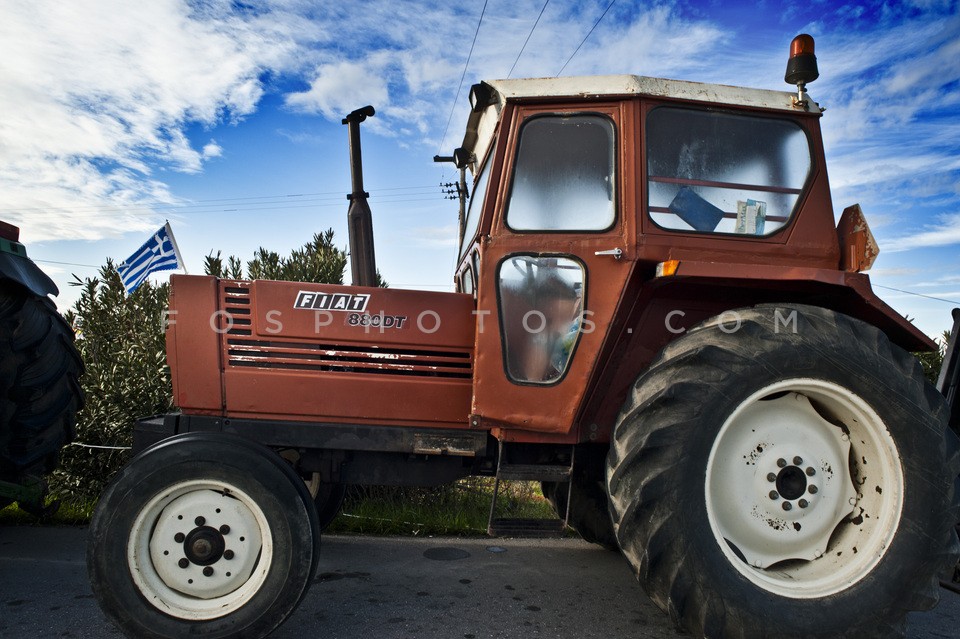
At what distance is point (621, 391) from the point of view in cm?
288

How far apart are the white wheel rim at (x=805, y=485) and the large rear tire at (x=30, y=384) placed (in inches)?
140

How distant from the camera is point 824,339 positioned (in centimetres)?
250

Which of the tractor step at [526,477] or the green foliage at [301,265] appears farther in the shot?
the green foliage at [301,265]

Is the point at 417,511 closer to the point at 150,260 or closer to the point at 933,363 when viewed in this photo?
the point at 150,260

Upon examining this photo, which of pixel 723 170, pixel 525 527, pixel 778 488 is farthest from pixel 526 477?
pixel 723 170

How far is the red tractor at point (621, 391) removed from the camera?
2432 millimetres

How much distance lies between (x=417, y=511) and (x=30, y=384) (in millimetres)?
2532

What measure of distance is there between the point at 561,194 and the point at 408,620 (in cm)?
199

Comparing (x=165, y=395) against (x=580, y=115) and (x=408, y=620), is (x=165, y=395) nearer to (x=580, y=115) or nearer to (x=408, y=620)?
(x=408, y=620)

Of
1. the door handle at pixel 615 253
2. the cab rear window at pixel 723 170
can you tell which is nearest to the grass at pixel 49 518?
the door handle at pixel 615 253

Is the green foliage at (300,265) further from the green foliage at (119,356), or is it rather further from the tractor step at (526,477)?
the tractor step at (526,477)

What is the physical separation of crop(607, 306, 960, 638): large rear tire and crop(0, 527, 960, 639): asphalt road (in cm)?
56

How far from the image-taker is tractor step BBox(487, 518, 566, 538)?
2.90 m

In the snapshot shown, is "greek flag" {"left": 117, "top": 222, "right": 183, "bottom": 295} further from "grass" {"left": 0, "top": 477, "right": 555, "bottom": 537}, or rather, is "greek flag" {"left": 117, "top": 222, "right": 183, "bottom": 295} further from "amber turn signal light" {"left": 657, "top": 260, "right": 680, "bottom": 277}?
"amber turn signal light" {"left": 657, "top": 260, "right": 680, "bottom": 277}
